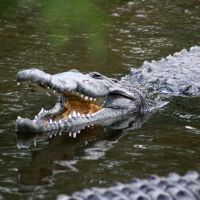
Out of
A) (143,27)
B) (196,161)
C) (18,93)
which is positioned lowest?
(196,161)

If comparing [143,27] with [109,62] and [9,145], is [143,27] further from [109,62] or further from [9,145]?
[9,145]

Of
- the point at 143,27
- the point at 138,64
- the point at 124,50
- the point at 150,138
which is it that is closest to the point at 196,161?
the point at 150,138

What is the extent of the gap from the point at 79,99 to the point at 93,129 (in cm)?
40

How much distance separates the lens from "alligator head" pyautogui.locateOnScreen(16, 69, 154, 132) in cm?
664

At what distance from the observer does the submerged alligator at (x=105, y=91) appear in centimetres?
675

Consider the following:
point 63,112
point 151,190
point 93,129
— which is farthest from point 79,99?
point 151,190

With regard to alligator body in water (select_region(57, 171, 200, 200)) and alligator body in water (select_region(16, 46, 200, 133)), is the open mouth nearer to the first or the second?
alligator body in water (select_region(16, 46, 200, 133))

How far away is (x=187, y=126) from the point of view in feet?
23.4

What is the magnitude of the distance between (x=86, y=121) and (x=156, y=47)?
459cm

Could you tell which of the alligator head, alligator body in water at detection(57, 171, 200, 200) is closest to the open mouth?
the alligator head

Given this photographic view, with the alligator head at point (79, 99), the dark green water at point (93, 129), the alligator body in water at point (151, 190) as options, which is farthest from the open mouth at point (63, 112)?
the alligator body in water at point (151, 190)

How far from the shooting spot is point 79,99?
7285mm

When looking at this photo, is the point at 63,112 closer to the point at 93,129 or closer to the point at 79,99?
the point at 79,99

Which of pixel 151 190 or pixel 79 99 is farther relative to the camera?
pixel 79 99
